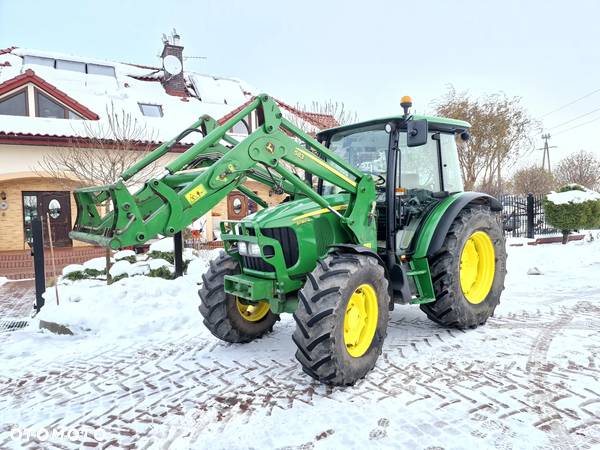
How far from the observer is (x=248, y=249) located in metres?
3.80

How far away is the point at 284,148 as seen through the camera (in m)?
3.42

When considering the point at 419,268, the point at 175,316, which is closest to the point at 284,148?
the point at 419,268

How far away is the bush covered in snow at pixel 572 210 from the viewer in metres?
11.6

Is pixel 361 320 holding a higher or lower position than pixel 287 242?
lower

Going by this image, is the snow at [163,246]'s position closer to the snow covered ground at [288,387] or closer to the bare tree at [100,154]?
the bare tree at [100,154]

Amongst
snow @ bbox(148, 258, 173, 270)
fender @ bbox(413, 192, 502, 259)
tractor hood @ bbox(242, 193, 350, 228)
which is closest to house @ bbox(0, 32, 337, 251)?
snow @ bbox(148, 258, 173, 270)

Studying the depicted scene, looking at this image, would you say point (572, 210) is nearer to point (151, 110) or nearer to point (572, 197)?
point (572, 197)

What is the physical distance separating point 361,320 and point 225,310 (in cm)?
133

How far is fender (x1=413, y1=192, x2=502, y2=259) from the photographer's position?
4125 mm

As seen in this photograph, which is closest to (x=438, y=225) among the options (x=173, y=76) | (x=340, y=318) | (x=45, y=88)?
(x=340, y=318)

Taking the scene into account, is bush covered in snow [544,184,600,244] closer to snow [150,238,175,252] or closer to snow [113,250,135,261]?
snow [150,238,175,252]

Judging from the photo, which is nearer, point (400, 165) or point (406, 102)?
point (406, 102)

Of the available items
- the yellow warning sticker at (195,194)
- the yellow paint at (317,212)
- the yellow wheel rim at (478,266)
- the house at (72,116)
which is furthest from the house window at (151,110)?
the yellow warning sticker at (195,194)

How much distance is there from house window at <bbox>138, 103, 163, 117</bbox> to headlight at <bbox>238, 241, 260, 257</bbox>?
→ 14265 mm
